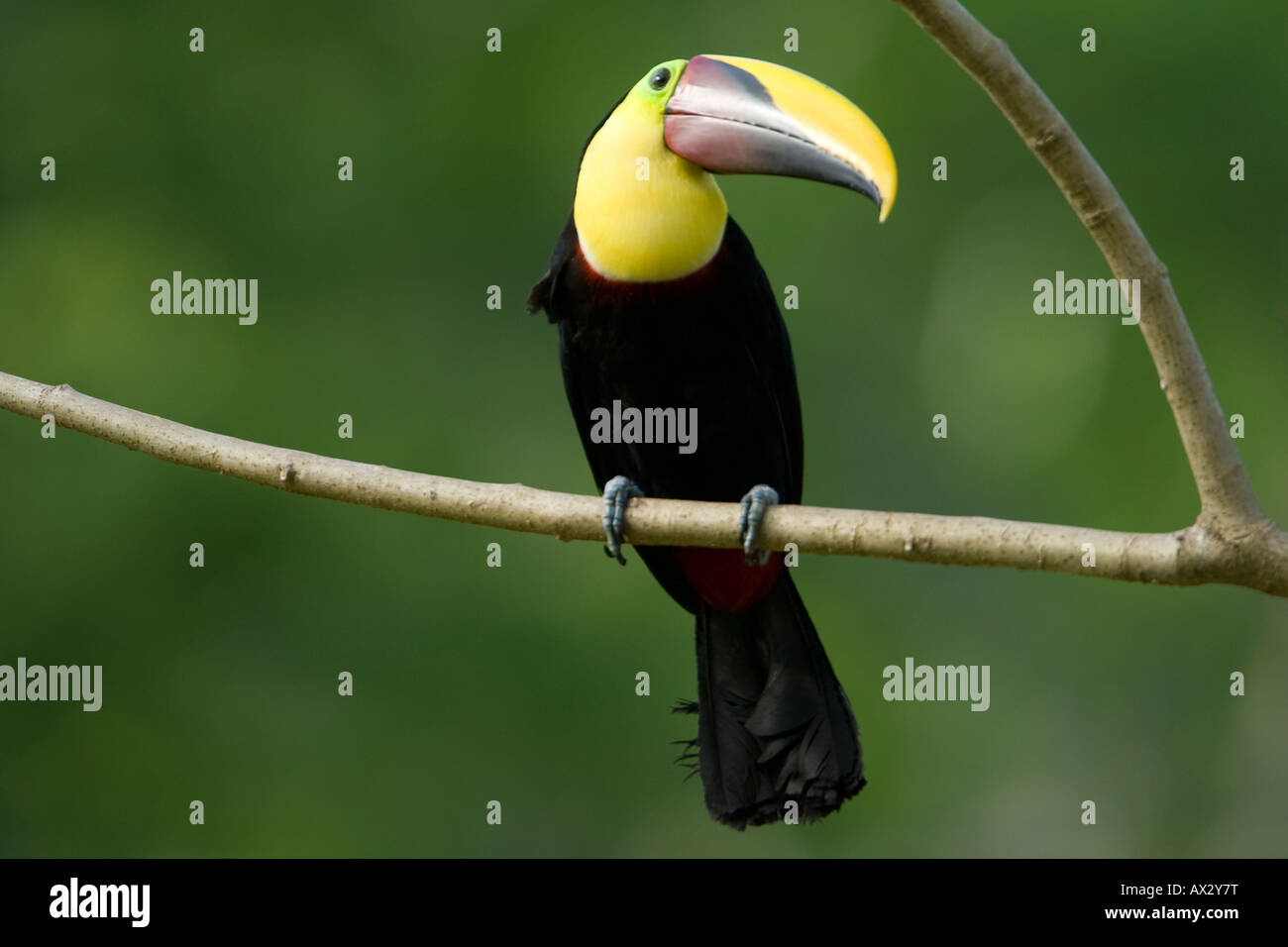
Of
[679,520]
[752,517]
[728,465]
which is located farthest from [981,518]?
[728,465]

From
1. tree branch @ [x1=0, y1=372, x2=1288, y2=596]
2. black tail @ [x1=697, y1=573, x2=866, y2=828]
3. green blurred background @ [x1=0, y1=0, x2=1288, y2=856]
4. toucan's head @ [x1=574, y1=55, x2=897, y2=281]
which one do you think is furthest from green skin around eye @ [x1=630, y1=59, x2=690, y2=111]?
green blurred background @ [x1=0, y1=0, x2=1288, y2=856]

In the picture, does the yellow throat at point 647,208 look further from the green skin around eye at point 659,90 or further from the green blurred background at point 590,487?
the green blurred background at point 590,487

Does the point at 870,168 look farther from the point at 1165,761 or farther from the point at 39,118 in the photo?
the point at 39,118

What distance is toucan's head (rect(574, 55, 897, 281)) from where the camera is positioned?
316cm

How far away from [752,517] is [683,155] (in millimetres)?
964

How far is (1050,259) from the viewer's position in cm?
657

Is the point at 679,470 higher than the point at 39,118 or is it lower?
lower

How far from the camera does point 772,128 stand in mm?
3162

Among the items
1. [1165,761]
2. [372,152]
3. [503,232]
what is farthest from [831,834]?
[372,152]

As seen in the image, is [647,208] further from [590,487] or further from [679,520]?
[590,487]

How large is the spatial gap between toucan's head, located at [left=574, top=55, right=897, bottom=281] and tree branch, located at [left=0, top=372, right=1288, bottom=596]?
734mm

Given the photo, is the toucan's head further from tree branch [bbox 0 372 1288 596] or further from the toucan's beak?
tree branch [bbox 0 372 1288 596]

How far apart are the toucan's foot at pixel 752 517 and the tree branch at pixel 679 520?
0.02 meters
